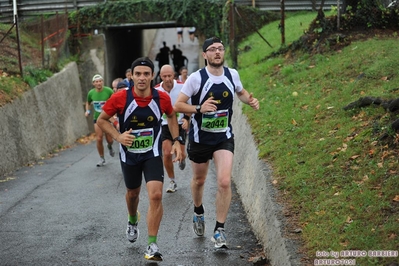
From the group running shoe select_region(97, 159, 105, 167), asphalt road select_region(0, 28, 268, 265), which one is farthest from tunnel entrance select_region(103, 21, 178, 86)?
asphalt road select_region(0, 28, 268, 265)

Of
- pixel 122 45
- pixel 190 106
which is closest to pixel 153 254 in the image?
pixel 190 106

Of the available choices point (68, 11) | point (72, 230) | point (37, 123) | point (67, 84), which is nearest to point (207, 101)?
point (72, 230)

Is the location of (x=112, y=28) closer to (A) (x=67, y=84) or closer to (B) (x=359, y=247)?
(A) (x=67, y=84)

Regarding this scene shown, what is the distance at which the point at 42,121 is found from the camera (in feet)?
63.3

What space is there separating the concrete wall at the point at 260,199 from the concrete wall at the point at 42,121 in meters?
5.58

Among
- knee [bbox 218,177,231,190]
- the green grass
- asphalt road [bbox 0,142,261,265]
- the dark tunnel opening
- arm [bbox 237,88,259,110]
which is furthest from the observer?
the dark tunnel opening

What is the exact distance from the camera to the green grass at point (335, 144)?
6324 mm

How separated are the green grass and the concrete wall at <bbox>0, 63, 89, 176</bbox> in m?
5.66

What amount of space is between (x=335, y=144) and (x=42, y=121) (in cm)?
1223

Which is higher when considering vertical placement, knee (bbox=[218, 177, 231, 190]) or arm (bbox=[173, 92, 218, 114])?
arm (bbox=[173, 92, 218, 114])

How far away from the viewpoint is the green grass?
6.32 metres

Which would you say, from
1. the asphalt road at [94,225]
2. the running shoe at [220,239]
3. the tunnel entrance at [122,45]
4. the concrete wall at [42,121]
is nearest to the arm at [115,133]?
the asphalt road at [94,225]

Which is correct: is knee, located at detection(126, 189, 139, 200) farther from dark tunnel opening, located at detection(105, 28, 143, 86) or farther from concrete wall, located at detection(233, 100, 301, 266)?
dark tunnel opening, located at detection(105, 28, 143, 86)

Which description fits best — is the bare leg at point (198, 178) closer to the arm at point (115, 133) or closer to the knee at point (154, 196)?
the knee at point (154, 196)
